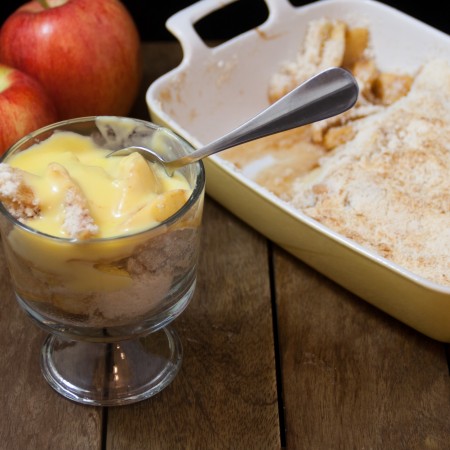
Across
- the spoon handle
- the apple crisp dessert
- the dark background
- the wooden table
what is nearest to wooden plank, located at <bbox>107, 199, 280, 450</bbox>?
the wooden table

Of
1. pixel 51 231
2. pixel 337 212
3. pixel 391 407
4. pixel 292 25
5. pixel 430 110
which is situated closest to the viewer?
pixel 51 231

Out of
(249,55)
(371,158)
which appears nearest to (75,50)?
(249,55)

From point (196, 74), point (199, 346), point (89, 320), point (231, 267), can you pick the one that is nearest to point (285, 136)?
point (196, 74)

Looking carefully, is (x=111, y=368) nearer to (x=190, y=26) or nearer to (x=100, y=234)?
(x=100, y=234)

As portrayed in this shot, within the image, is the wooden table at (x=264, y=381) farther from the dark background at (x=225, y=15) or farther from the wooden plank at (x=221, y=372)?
the dark background at (x=225, y=15)

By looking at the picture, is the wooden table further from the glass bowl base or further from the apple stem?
the apple stem

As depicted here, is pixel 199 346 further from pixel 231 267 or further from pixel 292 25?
pixel 292 25

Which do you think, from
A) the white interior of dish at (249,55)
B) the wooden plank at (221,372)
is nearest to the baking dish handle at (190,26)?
the white interior of dish at (249,55)
